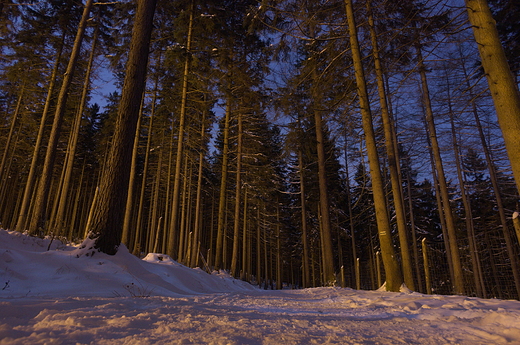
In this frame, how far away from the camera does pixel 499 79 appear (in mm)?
3943

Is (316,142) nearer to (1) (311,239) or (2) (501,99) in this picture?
(2) (501,99)

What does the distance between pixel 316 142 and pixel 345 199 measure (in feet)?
36.1

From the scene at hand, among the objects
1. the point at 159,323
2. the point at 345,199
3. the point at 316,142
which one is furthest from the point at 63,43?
the point at 345,199

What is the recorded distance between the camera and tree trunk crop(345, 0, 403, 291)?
6.57 meters

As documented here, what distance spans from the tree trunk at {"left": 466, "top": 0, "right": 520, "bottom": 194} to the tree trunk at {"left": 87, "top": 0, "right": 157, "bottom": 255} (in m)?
6.40

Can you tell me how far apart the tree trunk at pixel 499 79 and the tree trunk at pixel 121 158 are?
6.40 metres

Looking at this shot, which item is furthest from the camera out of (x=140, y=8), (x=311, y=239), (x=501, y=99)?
(x=311, y=239)

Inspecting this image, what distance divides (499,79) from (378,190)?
3.46 metres

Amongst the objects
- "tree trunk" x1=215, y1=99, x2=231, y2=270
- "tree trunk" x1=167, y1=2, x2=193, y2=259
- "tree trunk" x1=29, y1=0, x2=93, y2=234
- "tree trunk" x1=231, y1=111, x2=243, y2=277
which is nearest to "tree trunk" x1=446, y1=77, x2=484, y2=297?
"tree trunk" x1=231, y1=111, x2=243, y2=277

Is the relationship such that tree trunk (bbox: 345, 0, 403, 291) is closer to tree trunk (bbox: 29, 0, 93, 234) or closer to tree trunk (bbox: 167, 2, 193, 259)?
tree trunk (bbox: 167, 2, 193, 259)

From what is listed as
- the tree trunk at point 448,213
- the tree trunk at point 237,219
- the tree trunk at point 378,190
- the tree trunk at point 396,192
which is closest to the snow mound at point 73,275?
the tree trunk at point 378,190

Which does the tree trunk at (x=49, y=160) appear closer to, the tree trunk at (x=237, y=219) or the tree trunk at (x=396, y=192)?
the tree trunk at (x=237, y=219)

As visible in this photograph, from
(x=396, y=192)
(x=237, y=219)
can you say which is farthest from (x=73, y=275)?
(x=237, y=219)

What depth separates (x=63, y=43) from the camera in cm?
1423
